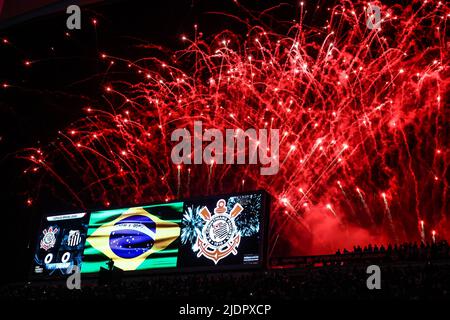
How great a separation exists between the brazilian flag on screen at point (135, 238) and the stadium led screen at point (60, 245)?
36 cm

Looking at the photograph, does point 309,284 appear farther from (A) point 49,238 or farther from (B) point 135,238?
(A) point 49,238

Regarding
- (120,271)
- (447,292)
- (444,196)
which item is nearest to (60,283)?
(120,271)

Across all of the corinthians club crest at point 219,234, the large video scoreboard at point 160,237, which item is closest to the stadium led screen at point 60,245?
the large video scoreboard at point 160,237

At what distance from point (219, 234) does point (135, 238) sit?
282 centimetres

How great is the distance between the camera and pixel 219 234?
559 inches

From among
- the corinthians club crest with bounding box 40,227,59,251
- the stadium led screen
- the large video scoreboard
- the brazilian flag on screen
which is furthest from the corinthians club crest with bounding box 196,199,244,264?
the corinthians club crest with bounding box 40,227,59,251

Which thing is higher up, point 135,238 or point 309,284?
point 135,238

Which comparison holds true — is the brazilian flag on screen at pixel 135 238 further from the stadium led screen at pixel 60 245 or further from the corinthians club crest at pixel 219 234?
the corinthians club crest at pixel 219 234

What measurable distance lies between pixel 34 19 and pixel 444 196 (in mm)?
17328

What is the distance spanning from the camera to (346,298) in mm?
9883

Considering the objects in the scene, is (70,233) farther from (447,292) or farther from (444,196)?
(444,196)

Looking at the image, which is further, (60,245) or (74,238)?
(60,245)

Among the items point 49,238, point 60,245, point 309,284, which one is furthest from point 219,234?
point 49,238
